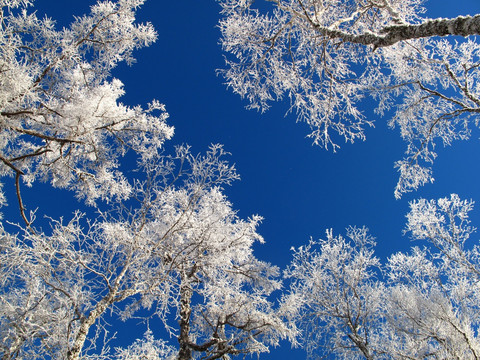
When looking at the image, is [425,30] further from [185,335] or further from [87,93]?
[185,335]

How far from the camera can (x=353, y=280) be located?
388 inches

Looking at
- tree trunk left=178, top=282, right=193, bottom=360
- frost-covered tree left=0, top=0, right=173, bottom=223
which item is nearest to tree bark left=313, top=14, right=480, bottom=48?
frost-covered tree left=0, top=0, right=173, bottom=223

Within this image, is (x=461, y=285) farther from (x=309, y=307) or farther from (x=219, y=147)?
(x=219, y=147)

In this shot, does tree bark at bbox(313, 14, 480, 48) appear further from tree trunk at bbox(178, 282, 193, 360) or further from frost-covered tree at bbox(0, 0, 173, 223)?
tree trunk at bbox(178, 282, 193, 360)

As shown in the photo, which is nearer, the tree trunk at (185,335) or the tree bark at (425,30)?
the tree bark at (425,30)

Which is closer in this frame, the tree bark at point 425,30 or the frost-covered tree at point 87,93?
the tree bark at point 425,30

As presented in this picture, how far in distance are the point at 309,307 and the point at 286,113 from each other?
6.75 metres

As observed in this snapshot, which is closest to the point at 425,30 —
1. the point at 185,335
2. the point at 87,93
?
the point at 87,93

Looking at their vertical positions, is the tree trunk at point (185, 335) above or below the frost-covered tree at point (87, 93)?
below

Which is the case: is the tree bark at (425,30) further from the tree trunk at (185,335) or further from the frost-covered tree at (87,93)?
→ the tree trunk at (185,335)

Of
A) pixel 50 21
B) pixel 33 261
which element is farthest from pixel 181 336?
pixel 50 21

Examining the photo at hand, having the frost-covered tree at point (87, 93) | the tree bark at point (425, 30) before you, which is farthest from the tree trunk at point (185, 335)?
the tree bark at point (425, 30)

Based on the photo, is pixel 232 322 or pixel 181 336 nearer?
pixel 181 336

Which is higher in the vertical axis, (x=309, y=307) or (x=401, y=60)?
(x=401, y=60)
